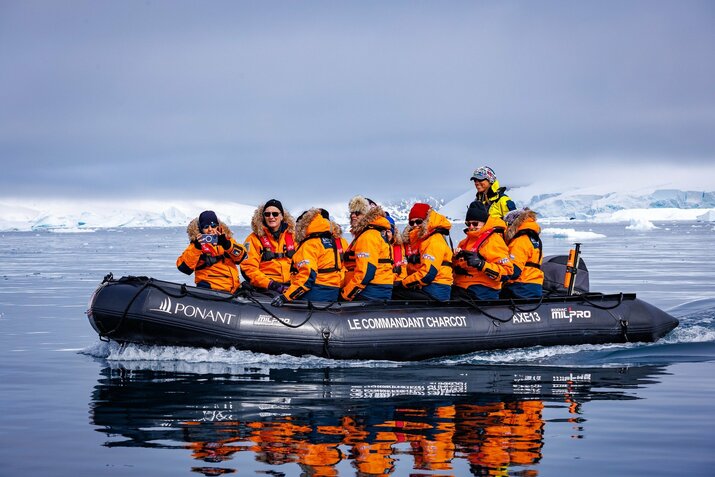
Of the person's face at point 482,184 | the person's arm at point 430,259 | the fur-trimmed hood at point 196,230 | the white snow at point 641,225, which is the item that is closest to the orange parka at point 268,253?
the fur-trimmed hood at point 196,230

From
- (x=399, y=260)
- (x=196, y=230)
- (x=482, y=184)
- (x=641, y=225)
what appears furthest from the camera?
(x=641, y=225)

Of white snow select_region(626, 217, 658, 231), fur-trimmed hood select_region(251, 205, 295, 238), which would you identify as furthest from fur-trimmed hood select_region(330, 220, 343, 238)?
white snow select_region(626, 217, 658, 231)

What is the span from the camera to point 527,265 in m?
11.3

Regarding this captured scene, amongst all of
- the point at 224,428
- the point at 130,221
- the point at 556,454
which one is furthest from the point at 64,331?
the point at 130,221

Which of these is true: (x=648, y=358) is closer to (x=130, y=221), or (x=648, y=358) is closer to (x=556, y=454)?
(x=556, y=454)

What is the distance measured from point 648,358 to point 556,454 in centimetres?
499

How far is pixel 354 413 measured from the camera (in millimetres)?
7691

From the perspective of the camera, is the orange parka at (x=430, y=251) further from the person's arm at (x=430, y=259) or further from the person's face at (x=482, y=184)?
the person's face at (x=482, y=184)

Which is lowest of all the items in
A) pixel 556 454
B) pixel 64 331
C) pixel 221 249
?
pixel 556 454

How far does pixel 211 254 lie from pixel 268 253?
72 centimetres

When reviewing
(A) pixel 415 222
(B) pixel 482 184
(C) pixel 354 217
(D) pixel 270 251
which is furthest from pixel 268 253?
(B) pixel 482 184

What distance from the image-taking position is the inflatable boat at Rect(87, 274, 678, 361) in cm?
1014

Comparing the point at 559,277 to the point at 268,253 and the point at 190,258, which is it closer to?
the point at 268,253

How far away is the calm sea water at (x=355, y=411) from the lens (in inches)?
240
